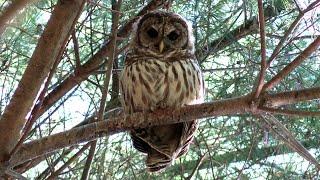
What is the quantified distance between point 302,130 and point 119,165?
0.83 m

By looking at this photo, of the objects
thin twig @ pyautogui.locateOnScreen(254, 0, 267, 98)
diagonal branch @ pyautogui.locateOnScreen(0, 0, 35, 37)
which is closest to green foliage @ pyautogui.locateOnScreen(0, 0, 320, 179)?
thin twig @ pyautogui.locateOnScreen(254, 0, 267, 98)

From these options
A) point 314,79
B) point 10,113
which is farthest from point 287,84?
point 10,113

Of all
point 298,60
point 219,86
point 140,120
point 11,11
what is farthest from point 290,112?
point 219,86

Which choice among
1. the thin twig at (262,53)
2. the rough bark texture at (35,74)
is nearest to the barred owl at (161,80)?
the rough bark texture at (35,74)

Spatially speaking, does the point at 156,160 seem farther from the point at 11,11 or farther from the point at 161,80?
the point at 11,11

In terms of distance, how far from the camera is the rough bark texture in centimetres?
165

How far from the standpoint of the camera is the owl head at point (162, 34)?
2.42 metres

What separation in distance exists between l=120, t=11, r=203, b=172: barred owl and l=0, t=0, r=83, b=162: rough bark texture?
48 cm

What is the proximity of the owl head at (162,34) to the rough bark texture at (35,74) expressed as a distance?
0.70m

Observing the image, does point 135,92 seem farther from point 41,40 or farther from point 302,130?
point 302,130

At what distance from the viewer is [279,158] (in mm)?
2693

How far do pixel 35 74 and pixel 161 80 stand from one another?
62 centimetres

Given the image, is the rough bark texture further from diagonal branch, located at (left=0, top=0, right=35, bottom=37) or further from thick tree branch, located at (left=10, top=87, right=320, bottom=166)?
diagonal branch, located at (left=0, top=0, right=35, bottom=37)

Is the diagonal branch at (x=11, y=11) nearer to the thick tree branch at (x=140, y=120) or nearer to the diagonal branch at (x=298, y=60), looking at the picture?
the thick tree branch at (x=140, y=120)
